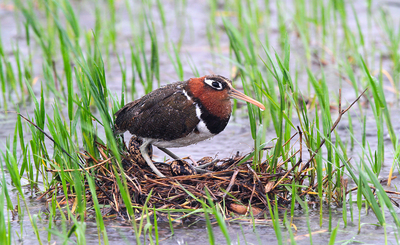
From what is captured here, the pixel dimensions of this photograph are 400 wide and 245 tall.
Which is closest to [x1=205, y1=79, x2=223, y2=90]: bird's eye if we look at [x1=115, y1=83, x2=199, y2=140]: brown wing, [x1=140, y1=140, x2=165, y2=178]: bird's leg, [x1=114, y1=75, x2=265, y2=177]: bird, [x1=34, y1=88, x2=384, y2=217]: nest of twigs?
[x1=114, y1=75, x2=265, y2=177]: bird

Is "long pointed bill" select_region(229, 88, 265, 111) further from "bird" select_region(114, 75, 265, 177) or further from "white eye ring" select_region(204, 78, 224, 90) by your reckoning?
"white eye ring" select_region(204, 78, 224, 90)

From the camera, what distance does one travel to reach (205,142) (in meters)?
6.29

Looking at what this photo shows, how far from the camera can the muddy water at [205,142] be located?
13.0 ft

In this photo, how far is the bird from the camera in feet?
14.5

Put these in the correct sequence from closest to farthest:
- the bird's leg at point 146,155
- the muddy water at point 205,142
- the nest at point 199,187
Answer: the muddy water at point 205,142, the nest at point 199,187, the bird's leg at point 146,155

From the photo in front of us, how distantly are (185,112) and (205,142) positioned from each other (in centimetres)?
189

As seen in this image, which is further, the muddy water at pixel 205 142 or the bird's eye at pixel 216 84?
the bird's eye at pixel 216 84

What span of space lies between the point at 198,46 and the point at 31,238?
5700mm

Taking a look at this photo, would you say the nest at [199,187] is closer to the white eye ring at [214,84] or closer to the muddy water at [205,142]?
the muddy water at [205,142]

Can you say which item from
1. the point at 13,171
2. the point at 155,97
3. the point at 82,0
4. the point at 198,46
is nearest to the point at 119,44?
the point at 198,46

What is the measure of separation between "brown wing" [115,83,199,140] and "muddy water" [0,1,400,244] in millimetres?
727

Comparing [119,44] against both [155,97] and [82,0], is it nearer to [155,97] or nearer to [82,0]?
[82,0]

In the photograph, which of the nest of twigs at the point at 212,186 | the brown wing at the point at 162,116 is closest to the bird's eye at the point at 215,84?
the brown wing at the point at 162,116

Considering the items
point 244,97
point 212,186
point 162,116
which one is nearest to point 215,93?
point 244,97
